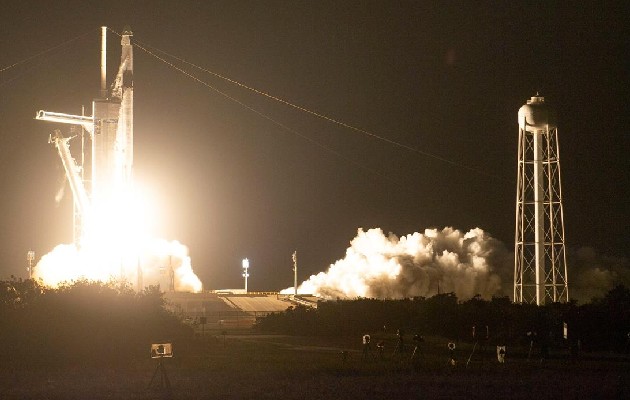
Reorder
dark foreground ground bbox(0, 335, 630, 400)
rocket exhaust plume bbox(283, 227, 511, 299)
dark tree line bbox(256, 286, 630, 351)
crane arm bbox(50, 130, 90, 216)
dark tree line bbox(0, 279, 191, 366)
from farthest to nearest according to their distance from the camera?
rocket exhaust plume bbox(283, 227, 511, 299) < crane arm bbox(50, 130, 90, 216) < dark tree line bbox(256, 286, 630, 351) < dark tree line bbox(0, 279, 191, 366) < dark foreground ground bbox(0, 335, 630, 400)

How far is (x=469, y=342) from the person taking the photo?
37.8m

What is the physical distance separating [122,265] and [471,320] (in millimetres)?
16607

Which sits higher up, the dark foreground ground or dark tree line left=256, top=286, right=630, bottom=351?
dark tree line left=256, top=286, right=630, bottom=351

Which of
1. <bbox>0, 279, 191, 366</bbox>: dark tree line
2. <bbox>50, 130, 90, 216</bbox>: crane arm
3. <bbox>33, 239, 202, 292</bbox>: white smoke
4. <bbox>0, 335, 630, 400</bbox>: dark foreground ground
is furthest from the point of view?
<bbox>50, 130, 90, 216</bbox>: crane arm

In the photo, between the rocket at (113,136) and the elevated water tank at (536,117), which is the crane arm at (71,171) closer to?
the rocket at (113,136)

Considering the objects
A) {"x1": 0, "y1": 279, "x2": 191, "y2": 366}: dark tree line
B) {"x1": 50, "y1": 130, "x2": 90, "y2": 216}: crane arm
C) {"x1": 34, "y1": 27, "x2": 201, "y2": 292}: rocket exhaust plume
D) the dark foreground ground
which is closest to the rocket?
{"x1": 34, "y1": 27, "x2": 201, "y2": 292}: rocket exhaust plume

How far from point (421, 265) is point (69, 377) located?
4285 centimetres

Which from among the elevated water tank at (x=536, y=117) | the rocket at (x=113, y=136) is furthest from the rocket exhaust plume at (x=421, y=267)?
the rocket at (x=113, y=136)

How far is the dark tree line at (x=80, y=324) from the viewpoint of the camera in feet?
94.5

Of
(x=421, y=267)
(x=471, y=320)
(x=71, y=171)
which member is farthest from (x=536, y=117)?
(x=71, y=171)

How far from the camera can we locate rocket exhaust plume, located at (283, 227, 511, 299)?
2504 inches

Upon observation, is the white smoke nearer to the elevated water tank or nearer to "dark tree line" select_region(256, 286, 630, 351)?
"dark tree line" select_region(256, 286, 630, 351)

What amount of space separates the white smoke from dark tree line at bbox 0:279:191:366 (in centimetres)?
317

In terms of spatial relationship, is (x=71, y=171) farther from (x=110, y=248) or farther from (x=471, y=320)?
(x=471, y=320)
